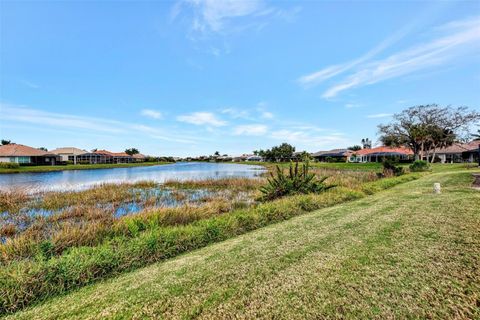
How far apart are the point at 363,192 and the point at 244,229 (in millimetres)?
8298

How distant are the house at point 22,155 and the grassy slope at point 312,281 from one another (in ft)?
193

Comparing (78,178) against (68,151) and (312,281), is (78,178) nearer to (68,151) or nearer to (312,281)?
(312,281)

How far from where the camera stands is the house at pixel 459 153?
42700mm

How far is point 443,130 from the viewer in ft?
135

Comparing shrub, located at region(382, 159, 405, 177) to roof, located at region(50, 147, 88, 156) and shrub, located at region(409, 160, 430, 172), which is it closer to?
shrub, located at region(409, 160, 430, 172)

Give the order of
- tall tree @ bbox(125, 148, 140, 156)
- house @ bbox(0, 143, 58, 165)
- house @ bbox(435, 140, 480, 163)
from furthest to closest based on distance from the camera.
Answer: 1. tall tree @ bbox(125, 148, 140, 156)
2. house @ bbox(0, 143, 58, 165)
3. house @ bbox(435, 140, 480, 163)


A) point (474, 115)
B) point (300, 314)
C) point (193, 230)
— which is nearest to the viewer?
point (300, 314)

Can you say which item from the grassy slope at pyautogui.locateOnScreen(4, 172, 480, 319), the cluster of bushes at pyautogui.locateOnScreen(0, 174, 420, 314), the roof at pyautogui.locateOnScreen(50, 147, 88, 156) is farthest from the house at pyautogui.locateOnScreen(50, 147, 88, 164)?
the grassy slope at pyautogui.locateOnScreen(4, 172, 480, 319)

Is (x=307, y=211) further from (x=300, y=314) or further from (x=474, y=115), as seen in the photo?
(x=474, y=115)

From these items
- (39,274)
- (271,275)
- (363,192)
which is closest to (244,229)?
(271,275)

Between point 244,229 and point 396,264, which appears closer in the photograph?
point 396,264

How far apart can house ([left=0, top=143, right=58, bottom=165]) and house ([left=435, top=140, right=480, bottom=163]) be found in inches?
3301

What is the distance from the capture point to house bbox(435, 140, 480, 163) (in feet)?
140

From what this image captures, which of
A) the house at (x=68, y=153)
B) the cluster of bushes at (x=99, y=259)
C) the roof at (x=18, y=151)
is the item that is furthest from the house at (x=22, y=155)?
the cluster of bushes at (x=99, y=259)
